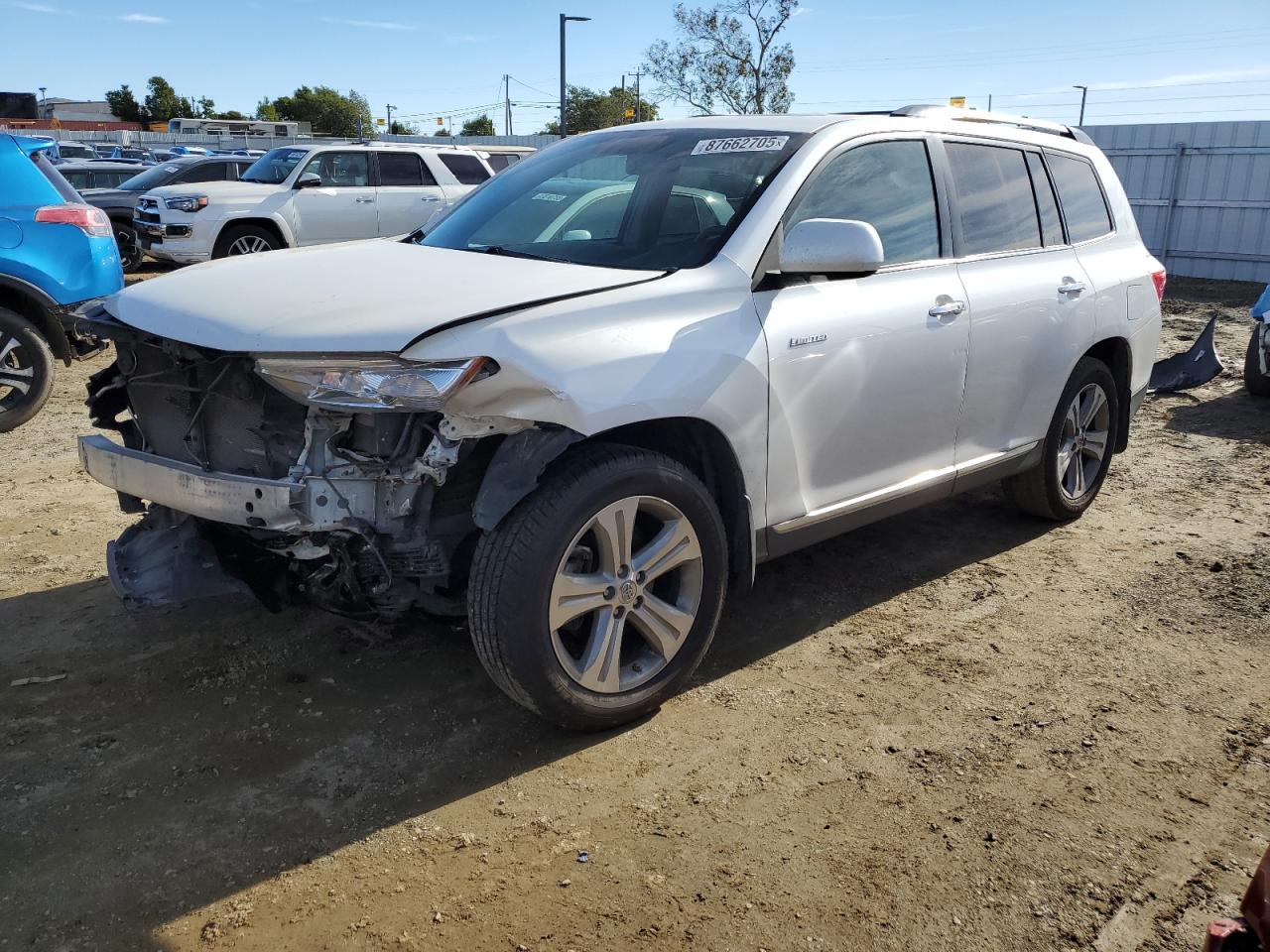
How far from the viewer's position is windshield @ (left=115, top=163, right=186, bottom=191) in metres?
15.6

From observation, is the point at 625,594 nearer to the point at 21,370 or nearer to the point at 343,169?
the point at 21,370

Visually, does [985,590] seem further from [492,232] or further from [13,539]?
[13,539]

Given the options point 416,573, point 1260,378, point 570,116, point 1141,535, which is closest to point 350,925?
point 416,573

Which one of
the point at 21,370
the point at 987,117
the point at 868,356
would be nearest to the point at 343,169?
the point at 21,370

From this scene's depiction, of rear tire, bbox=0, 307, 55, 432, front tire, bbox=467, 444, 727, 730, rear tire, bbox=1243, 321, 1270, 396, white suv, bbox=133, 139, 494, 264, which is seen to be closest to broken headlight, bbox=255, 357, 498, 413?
front tire, bbox=467, 444, 727, 730

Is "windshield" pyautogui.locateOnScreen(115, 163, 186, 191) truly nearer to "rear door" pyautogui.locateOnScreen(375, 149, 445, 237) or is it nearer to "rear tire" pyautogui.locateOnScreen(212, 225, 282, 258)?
"rear tire" pyautogui.locateOnScreen(212, 225, 282, 258)

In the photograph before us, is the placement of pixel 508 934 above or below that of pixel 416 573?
below

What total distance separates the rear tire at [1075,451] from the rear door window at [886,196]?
129 centimetres

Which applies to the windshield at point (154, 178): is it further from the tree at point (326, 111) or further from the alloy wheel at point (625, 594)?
the tree at point (326, 111)

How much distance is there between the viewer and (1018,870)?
2.64m

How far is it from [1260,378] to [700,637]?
6.85m

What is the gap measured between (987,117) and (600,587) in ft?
10.3

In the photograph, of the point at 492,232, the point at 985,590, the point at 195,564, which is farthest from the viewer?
the point at 985,590

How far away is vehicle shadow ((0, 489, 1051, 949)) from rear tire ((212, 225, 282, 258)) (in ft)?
32.3
